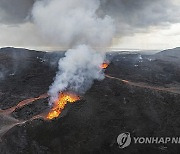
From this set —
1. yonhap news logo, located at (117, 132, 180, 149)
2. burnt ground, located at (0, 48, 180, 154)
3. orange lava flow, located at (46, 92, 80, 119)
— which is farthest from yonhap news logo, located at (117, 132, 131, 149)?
orange lava flow, located at (46, 92, 80, 119)

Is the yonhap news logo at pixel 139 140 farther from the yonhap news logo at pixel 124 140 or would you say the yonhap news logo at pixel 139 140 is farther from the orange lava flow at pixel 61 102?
the orange lava flow at pixel 61 102

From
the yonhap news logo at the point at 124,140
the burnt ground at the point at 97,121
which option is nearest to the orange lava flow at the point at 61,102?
the burnt ground at the point at 97,121

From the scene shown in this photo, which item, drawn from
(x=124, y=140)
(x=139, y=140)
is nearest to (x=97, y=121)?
(x=124, y=140)

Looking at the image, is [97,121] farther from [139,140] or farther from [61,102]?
[61,102]

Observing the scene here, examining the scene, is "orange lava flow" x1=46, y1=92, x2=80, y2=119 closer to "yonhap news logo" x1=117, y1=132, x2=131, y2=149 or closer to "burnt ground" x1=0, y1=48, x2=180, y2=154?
"burnt ground" x1=0, y1=48, x2=180, y2=154

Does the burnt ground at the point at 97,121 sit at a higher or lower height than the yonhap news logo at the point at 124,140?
higher

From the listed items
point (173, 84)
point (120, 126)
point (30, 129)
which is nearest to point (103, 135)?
point (120, 126)

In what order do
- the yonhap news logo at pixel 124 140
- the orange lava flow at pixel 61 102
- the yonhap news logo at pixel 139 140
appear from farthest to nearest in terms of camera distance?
the orange lava flow at pixel 61 102 < the yonhap news logo at pixel 139 140 < the yonhap news logo at pixel 124 140
